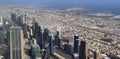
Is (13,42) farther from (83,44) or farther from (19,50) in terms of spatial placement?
(83,44)

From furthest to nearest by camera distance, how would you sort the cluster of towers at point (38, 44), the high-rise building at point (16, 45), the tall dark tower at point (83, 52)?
the tall dark tower at point (83, 52)
the cluster of towers at point (38, 44)
the high-rise building at point (16, 45)

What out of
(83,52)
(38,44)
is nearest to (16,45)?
(83,52)

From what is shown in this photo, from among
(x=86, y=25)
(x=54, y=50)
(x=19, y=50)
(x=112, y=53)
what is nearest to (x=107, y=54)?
(x=112, y=53)

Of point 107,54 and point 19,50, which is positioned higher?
point 19,50

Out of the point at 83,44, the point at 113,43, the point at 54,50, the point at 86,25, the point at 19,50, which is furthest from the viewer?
the point at 86,25

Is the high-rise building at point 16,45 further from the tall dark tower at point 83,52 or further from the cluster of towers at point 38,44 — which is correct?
the tall dark tower at point 83,52

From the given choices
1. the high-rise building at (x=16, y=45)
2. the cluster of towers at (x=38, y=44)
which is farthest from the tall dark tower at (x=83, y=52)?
the high-rise building at (x=16, y=45)

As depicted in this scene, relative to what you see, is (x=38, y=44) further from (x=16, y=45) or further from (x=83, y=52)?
(x=16, y=45)

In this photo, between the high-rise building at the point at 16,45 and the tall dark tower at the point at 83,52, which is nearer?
the high-rise building at the point at 16,45
